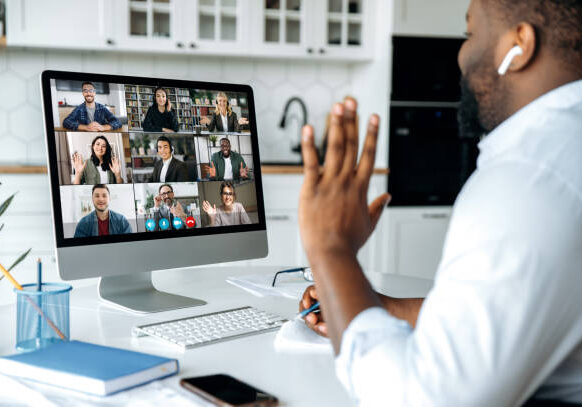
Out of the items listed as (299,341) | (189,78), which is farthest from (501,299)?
(189,78)

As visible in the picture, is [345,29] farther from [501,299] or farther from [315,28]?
[501,299]

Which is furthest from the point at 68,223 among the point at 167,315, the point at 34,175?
the point at 34,175

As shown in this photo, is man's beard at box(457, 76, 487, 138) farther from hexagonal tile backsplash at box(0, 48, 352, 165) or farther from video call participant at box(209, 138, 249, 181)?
hexagonal tile backsplash at box(0, 48, 352, 165)

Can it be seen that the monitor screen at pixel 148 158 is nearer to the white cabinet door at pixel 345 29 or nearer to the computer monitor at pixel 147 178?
the computer monitor at pixel 147 178

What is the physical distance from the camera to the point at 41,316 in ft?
3.37

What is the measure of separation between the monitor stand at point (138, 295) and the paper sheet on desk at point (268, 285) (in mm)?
183

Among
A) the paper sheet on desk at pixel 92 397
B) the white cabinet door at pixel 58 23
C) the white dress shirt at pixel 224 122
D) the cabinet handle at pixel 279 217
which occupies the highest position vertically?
the white cabinet door at pixel 58 23

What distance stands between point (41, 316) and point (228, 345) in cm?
31

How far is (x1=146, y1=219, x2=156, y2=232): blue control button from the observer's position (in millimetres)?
1382

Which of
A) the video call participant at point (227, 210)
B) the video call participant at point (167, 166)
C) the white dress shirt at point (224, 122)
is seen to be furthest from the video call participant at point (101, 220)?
the white dress shirt at point (224, 122)

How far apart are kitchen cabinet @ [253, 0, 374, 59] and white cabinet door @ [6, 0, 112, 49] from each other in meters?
0.83

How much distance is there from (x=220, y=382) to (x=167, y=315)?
459 mm

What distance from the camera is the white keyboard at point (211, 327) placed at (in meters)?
1.09

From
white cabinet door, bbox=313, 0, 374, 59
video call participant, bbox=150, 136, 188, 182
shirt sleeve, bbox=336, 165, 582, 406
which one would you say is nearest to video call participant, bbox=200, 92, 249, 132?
video call participant, bbox=150, 136, 188, 182
